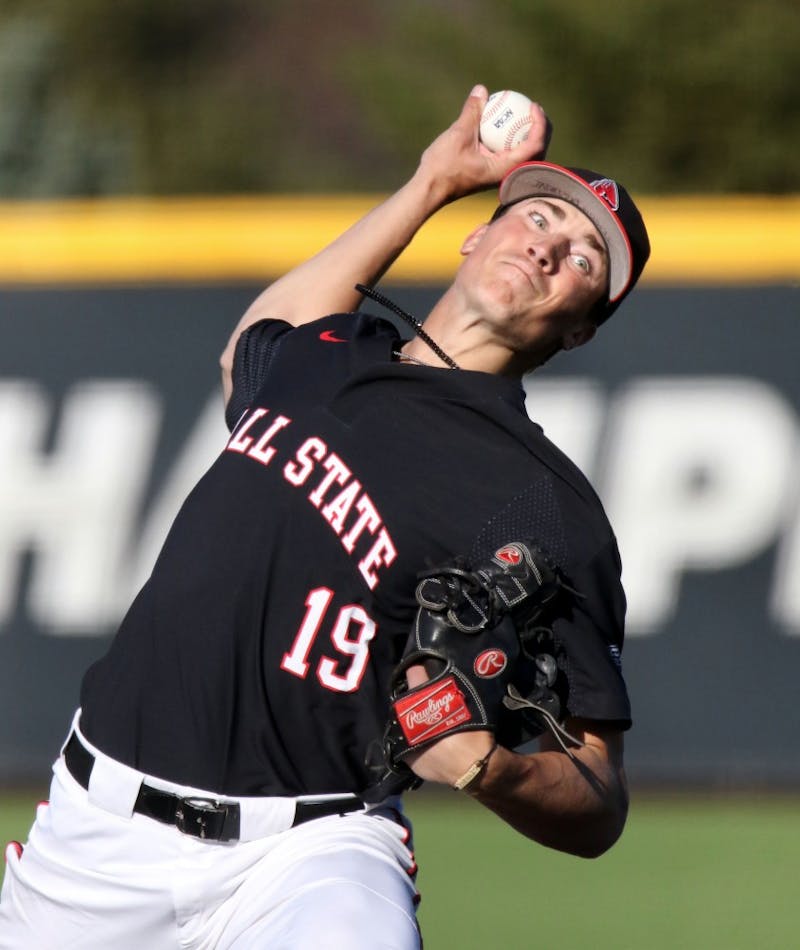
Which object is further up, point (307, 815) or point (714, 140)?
point (714, 140)

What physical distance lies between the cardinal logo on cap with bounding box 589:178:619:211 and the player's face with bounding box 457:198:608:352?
70mm

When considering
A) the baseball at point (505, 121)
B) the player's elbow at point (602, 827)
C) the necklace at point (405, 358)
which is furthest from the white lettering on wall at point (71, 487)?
the player's elbow at point (602, 827)

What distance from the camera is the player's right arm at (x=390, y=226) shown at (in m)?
4.00

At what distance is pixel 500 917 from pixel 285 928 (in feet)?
9.09

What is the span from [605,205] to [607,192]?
3 centimetres

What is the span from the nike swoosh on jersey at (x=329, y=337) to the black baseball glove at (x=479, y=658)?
2.49 feet

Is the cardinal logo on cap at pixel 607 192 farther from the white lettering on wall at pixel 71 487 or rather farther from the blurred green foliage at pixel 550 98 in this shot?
the blurred green foliage at pixel 550 98

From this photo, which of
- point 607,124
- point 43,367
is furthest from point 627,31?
point 43,367

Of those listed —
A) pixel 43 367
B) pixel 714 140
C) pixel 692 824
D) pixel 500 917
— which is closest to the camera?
pixel 500 917

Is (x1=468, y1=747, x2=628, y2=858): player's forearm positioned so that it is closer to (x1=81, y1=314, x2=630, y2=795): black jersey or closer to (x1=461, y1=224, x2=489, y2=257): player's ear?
(x1=81, y1=314, x2=630, y2=795): black jersey

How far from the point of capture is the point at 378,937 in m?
3.01

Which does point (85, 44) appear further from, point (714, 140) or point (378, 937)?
point (378, 937)

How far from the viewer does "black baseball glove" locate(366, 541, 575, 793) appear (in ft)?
9.75

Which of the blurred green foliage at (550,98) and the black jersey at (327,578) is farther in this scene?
the blurred green foliage at (550,98)
